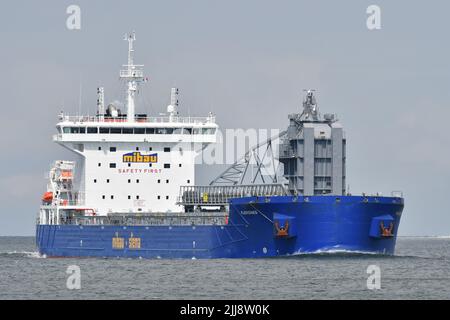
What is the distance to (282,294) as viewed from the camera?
1542 inches

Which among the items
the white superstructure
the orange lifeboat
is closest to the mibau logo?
the white superstructure

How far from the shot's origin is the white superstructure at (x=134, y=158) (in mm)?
59938

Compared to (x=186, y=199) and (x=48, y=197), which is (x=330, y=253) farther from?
(x=48, y=197)

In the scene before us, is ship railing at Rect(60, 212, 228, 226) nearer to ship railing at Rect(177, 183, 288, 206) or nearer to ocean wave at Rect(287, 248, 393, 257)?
ship railing at Rect(177, 183, 288, 206)

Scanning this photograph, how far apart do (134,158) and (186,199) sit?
12.4 feet

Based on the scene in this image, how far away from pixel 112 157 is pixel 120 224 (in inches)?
150

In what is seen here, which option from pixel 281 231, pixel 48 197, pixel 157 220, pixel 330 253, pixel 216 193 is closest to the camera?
pixel 330 253

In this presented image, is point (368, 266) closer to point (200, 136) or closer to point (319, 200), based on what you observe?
point (319, 200)

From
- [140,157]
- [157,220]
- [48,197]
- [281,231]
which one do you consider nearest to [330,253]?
[281,231]

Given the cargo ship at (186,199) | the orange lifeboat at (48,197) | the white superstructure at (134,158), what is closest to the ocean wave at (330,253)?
the cargo ship at (186,199)

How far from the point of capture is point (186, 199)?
5853 cm

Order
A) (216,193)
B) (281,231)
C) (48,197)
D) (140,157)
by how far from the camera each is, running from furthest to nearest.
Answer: (48,197)
(140,157)
(216,193)
(281,231)

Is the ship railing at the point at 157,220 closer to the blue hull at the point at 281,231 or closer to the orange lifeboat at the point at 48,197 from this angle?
the blue hull at the point at 281,231
